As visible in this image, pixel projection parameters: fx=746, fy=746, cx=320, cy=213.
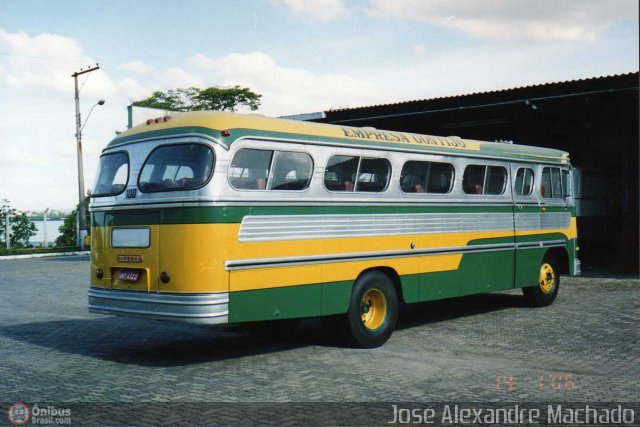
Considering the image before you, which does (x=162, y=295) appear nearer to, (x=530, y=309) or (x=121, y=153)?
(x=121, y=153)

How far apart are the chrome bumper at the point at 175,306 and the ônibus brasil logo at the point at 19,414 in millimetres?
1802

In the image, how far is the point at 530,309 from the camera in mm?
13016

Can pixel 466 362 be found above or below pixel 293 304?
below

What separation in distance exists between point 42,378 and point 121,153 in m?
2.80

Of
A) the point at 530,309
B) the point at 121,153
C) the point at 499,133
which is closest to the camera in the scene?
the point at 121,153

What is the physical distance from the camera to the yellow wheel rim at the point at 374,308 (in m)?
9.65

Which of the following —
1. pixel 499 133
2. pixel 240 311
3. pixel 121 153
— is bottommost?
pixel 240 311

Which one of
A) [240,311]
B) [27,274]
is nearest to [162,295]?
[240,311]

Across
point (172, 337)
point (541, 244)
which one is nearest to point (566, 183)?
point (541, 244)

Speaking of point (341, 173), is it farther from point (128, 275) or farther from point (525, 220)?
point (525, 220)

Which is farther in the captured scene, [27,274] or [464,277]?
[27,274]

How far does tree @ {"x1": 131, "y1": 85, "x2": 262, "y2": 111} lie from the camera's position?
6200 cm

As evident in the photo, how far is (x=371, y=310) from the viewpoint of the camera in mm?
9758

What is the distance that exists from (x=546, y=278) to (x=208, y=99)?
172ft
